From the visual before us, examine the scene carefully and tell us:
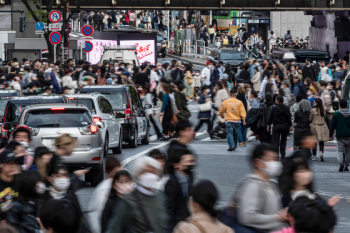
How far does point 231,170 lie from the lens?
15109 millimetres

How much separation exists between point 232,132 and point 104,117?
373cm

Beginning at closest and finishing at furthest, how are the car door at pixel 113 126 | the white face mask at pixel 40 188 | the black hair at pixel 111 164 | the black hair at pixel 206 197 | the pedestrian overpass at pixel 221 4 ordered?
the black hair at pixel 206 197 < the white face mask at pixel 40 188 < the black hair at pixel 111 164 < the car door at pixel 113 126 < the pedestrian overpass at pixel 221 4

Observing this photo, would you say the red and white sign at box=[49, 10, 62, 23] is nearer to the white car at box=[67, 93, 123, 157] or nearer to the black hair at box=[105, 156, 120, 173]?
the white car at box=[67, 93, 123, 157]

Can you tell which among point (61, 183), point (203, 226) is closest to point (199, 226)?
point (203, 226)

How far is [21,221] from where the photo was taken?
598 centimetres

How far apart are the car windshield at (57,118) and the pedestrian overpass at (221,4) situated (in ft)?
93.1

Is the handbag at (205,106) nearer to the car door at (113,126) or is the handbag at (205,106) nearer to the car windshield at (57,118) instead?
the car door at (113,126)

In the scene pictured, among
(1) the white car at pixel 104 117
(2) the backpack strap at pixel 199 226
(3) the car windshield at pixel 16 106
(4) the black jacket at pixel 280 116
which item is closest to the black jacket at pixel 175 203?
(2) the backpack strap at pixel 199 226

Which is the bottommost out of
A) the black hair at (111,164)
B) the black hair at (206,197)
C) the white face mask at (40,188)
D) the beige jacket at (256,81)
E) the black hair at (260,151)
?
the white face mask at (40,188)

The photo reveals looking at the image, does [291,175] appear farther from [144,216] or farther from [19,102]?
[19,102]

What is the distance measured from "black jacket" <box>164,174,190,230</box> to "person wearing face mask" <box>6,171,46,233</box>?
1.13 metres

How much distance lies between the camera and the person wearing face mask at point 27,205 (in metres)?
5.95

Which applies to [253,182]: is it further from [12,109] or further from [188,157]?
[12,109]

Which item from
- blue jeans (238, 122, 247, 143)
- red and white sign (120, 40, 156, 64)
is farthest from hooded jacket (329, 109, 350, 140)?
red and white sign (120, 40, 156, 64)
